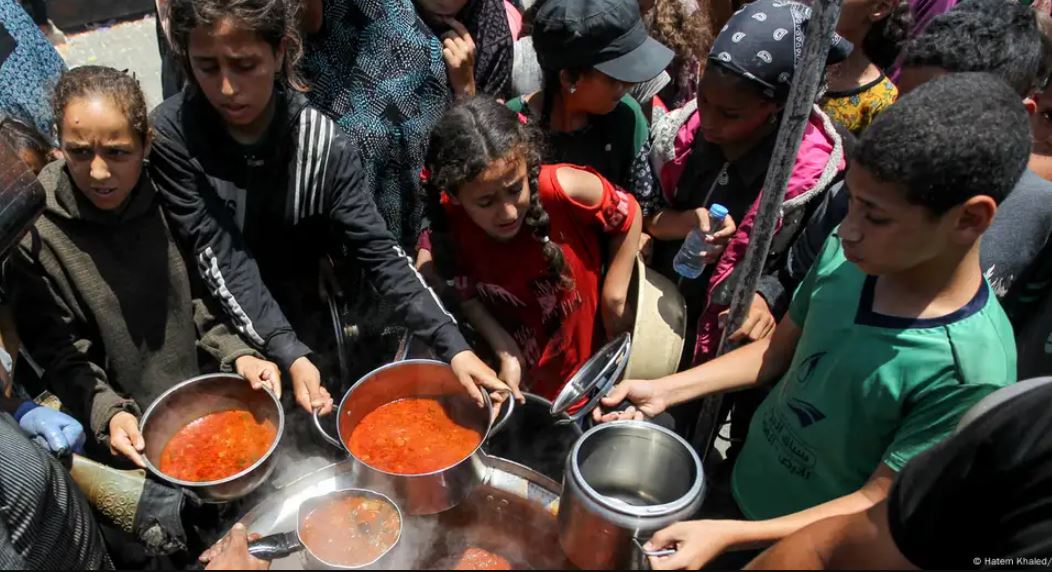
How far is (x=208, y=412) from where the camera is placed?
1.86 metres

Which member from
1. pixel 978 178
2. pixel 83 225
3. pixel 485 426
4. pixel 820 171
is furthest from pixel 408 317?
pixel 978 178

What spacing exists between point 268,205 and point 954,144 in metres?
1.94

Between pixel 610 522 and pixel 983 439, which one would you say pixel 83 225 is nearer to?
pixel 610 522

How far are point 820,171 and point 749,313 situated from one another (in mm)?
552

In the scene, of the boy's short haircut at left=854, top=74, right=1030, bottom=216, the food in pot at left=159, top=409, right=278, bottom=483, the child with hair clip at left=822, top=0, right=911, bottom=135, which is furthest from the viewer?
the child with hair clip at left=822, top=0, right=911, bottom=135

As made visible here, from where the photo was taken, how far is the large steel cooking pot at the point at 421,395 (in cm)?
156

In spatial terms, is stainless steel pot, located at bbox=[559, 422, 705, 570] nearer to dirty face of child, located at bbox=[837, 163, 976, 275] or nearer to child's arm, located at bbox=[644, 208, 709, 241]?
dirty face of child, located at bbox=[837, 163, 976, 275]

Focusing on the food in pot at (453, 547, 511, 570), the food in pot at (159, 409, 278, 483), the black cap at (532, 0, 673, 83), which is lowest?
the food in pot at (453, 547, 511, 570)

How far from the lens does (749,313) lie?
6.82 ft

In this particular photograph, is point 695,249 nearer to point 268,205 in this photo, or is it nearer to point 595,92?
point 595,92

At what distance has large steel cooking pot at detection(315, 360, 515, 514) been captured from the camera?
5.13 feet

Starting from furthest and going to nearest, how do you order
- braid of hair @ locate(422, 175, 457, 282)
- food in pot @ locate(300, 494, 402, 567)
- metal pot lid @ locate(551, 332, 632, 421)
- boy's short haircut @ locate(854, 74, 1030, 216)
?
braid of hair @ locate(422, 175, 457, 282) → metal pot lid @ locate(551, 332, 632, 421) → food in pot @ locate(300, 494, 402, 567) → boy's short haircut @ locate(854, 74, 1030, 216)

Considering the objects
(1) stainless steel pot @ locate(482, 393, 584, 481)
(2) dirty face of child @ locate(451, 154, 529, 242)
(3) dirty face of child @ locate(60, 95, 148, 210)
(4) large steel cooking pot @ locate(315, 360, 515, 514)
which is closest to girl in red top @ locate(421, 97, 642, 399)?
(2) dirty face of child @ locate(451, 154, 529, 242)

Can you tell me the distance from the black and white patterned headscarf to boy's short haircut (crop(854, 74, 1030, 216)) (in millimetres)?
833
